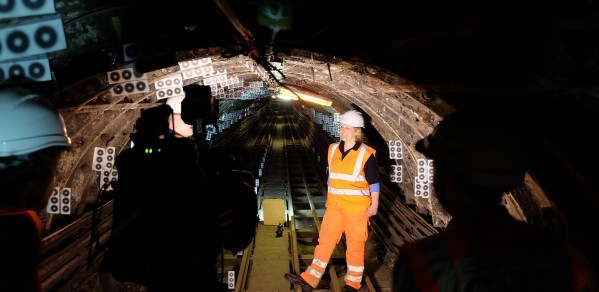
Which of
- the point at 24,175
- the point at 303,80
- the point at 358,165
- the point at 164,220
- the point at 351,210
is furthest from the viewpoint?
the point at 303,80

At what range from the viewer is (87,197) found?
866cm

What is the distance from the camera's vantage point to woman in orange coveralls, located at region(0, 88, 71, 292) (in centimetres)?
168

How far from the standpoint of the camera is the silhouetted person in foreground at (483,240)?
159 cm

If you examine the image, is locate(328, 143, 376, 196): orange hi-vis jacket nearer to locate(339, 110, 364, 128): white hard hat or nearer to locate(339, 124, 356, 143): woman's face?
locate(339, 124, 356, 143): woman's face

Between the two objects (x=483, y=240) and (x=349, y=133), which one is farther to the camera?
(x=349, y=133)

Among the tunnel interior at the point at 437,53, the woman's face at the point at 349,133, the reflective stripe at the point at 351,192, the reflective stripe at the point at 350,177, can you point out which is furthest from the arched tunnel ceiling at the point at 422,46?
the reflective stripe at the point at 351,192

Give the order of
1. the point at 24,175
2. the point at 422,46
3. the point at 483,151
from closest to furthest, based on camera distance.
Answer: the point at 483,151 → the point at 24,175 → the point at 422,46

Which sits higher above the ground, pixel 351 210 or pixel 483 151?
pixel 483 151

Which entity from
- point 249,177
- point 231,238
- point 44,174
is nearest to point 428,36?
point 249,177

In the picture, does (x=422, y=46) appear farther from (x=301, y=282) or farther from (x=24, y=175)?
(x=301, y=282)

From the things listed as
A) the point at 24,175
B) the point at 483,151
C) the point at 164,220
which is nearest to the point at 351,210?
the point at 164,220

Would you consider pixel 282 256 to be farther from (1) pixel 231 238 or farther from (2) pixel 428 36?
(2) pixel 428 36

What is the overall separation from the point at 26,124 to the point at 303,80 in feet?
30.7

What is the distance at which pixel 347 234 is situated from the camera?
546 cm
